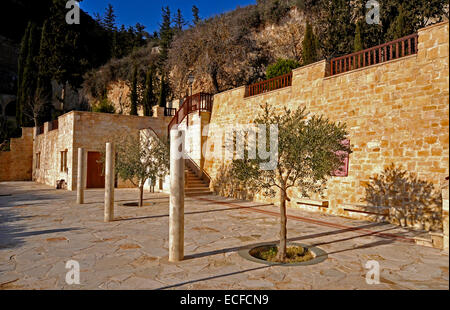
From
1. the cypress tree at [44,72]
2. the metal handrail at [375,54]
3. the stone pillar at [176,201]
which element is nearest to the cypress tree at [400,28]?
the metal handrail at [375,54]

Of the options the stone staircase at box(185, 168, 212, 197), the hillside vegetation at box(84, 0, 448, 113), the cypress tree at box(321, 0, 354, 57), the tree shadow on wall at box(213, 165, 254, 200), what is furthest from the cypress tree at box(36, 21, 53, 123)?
the cypress tree at box(321, 0, 354, 57)

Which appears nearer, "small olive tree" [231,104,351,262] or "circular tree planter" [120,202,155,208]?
"small olive tree" [231,104,351,262]

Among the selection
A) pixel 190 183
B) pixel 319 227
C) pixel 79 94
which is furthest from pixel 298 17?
pixel 79 94

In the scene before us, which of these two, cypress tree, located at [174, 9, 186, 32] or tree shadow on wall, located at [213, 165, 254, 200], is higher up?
cypress tree, located at [174, 9, 186, 32]

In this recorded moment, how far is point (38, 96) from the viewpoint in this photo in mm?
28922

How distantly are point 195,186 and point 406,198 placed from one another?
30.8 feet

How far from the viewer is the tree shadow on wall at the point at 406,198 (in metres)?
7.10

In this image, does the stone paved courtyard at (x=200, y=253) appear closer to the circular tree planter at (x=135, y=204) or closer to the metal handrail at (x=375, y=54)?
the circular tree planter at (x=135, y=204)

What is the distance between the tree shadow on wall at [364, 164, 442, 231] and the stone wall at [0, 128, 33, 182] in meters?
25.5

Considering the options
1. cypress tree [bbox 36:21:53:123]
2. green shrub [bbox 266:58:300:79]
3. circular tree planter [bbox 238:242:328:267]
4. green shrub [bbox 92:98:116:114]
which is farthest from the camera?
green shrub [bbox 92:98:116:114]

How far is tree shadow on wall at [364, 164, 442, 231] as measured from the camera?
280 inches

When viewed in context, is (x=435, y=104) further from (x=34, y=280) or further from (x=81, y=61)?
(x=81, y=61)

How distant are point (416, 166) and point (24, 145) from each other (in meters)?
26.9

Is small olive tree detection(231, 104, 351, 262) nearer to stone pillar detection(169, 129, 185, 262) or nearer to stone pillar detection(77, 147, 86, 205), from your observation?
stone pillar detection(169, 129, 185, 262)
